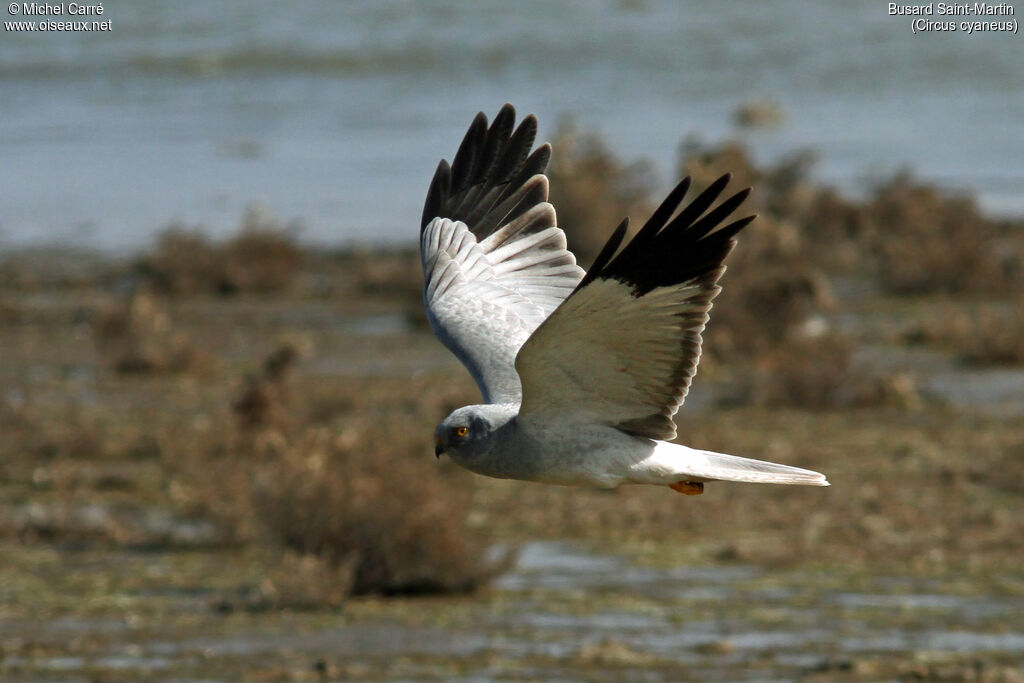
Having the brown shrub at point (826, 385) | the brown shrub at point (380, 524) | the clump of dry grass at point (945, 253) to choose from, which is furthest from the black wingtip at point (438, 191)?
the clump of dry grass at point (945, 253)

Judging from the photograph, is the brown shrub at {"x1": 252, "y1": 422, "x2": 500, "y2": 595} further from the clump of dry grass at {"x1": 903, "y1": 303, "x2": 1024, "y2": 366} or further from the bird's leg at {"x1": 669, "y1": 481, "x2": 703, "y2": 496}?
the clump of dry grass at {"x1": 903, "y1": 303, "x2": 1024, "y2": 366}

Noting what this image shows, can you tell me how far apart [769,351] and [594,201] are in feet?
14.5

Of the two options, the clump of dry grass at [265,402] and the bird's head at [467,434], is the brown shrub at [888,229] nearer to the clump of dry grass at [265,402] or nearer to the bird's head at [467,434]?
the clump of dry grass at [265,402]

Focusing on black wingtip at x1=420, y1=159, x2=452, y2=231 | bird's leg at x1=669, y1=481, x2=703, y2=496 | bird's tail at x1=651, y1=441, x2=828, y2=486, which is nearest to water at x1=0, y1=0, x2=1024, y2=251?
black wingtip at x1=420, y1=159, x2=452, y2=231

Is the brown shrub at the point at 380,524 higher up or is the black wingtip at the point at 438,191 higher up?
the black wingtip at the point at 438,191

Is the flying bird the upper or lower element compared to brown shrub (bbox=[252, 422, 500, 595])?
upper

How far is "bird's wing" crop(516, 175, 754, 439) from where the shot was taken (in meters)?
5.70

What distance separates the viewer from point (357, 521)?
11.0 meters

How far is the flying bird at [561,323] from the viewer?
577cm

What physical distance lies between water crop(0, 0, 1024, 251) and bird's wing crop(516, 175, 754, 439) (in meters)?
19.4

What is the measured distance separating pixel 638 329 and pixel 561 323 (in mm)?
294

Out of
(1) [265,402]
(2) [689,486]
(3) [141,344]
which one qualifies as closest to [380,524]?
(1) [265,402]

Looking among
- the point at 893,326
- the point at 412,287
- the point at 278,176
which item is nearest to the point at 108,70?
the point at 278,176

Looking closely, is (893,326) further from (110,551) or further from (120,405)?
(110,551)
